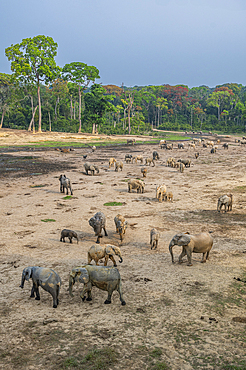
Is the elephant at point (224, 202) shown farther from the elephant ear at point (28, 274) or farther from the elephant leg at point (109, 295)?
the elephant ear at point (28, 274)

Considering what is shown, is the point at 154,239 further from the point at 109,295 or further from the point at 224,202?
the point at 224,202

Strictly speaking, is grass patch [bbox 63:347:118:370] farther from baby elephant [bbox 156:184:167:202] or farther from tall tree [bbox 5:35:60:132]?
tall tree [bbox 5:35:60:132]

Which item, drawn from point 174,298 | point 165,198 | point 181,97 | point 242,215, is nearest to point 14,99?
point 165,198

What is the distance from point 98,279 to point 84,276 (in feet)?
1.08

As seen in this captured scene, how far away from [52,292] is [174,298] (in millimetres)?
2817

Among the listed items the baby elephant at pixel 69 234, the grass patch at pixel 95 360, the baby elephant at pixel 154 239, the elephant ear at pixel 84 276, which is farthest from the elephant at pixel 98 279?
the baby elephant at pixel 69 234

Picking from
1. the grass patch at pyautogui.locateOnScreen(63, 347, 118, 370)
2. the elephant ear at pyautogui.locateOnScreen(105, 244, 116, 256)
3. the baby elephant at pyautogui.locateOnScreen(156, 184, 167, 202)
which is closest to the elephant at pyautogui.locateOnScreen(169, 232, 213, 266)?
the elephant ear at pyautogui.locateOnScreen(105, 244, 116, 256)

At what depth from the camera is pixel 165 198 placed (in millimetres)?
17406

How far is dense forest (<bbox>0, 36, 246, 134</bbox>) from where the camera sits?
58.7 metres

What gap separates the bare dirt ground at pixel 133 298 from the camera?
17.6ft

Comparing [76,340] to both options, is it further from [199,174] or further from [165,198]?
[199,174]

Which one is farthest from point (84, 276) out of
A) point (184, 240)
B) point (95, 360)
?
point (184, 240)

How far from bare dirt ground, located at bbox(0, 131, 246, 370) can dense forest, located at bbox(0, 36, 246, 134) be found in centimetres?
4898

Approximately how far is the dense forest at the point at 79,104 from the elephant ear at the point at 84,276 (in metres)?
56.6
